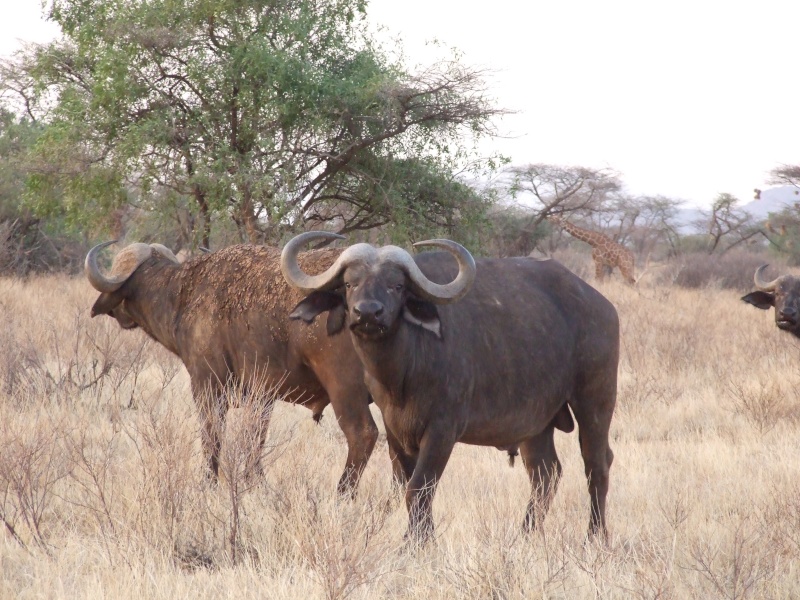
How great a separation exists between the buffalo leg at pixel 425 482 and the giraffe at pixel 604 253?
24.6 metres

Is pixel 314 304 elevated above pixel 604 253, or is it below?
above

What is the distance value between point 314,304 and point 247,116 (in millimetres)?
8334

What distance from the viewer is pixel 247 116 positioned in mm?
12594

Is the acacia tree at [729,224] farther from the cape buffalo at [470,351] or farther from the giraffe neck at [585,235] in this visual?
the cape buffalo at [470,351]

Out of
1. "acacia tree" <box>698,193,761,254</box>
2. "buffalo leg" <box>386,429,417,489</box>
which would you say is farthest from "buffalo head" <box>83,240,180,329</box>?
"acacia tree" <box>698,193,761,254</box>

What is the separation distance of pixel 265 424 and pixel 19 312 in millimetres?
8355

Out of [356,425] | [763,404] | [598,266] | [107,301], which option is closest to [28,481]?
[356,425]

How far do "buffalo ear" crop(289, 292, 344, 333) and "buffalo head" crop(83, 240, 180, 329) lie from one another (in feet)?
7.67

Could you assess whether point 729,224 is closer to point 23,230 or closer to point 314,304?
point 23,230

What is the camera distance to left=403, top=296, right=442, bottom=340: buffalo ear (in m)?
4.57

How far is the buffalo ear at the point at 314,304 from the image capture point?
4746 mm

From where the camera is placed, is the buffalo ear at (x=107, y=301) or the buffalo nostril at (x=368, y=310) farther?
the buffalo ear at (x=107, y=301)

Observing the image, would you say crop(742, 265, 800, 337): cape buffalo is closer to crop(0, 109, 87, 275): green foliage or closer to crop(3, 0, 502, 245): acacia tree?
crop(3, 0, 502, 245): acacia tree

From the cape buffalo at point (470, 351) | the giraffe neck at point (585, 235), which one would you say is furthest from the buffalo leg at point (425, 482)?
the giraffe neck at point (585, 235)
